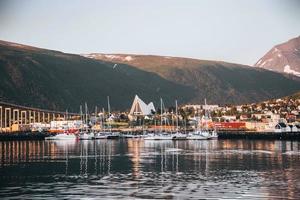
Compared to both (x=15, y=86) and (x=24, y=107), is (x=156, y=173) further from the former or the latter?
(x=15, y=86)

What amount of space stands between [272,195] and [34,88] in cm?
17046

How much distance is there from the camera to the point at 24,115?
168 metres

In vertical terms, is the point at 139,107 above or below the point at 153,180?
above

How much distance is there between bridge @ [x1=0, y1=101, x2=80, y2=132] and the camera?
157 metres

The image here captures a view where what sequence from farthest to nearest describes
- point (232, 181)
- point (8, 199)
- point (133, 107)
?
point (133, 107), point (232, 181), point (8, 199)

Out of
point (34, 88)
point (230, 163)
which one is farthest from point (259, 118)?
point (230, 163)

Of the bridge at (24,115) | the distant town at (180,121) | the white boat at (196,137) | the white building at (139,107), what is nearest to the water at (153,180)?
the white boat at (196,137)

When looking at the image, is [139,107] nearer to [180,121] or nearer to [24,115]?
[24,115]

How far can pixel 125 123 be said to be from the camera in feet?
511

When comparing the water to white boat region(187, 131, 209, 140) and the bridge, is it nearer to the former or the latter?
white boat region(187, 131, 209, 140)

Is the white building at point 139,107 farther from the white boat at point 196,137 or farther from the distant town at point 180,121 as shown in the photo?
the white boat at point 196,137

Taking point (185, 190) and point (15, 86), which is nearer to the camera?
point (185, 190)

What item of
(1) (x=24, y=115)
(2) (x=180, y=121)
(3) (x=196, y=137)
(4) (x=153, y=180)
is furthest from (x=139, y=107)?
(4) (x=153, y=180)

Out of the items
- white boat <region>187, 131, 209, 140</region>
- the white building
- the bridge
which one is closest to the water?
white boat <region>187, 131, 209, 140</region>
